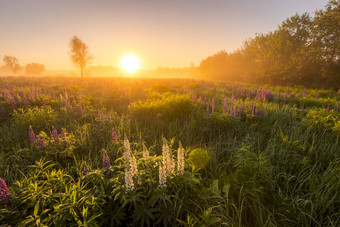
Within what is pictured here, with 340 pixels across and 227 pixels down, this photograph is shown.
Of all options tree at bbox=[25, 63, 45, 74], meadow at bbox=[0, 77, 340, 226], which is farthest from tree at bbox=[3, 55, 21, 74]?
meadow at bbox=[0, 77, 340, 226]

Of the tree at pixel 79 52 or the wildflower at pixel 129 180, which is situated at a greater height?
the tree at pixel 79 52

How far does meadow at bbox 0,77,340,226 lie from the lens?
1631mm

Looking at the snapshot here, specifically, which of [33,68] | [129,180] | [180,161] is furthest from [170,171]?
[33,68]

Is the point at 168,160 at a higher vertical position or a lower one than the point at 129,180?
higher

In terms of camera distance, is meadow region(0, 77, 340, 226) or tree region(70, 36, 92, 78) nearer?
meadow region(0, 77, 340, 226)

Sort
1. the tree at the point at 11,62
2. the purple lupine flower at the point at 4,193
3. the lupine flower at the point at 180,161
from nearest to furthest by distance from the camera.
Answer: the purple lupine flower at the point at 4,193
the lupine flower at the point at 180,161
the tree at the point at 11,62

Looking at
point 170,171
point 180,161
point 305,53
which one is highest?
point 305,53

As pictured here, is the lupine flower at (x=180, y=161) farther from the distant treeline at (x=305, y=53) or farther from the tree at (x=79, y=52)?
the tree at (x=79, y=52)

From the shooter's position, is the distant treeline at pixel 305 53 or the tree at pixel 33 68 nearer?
the distant treeline at pixel 305 53

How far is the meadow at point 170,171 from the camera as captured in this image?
1.63m

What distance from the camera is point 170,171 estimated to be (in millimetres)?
1814

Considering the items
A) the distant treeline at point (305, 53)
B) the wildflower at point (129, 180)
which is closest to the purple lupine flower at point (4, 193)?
the wildflower at point (129, 180)

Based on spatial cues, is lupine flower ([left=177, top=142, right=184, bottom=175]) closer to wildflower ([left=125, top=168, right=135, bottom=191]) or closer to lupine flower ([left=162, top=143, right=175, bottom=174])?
lupine flower ([left=162, top=143, right=175, bottom=174])

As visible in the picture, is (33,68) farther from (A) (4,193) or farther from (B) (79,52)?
(A) (4,193)
